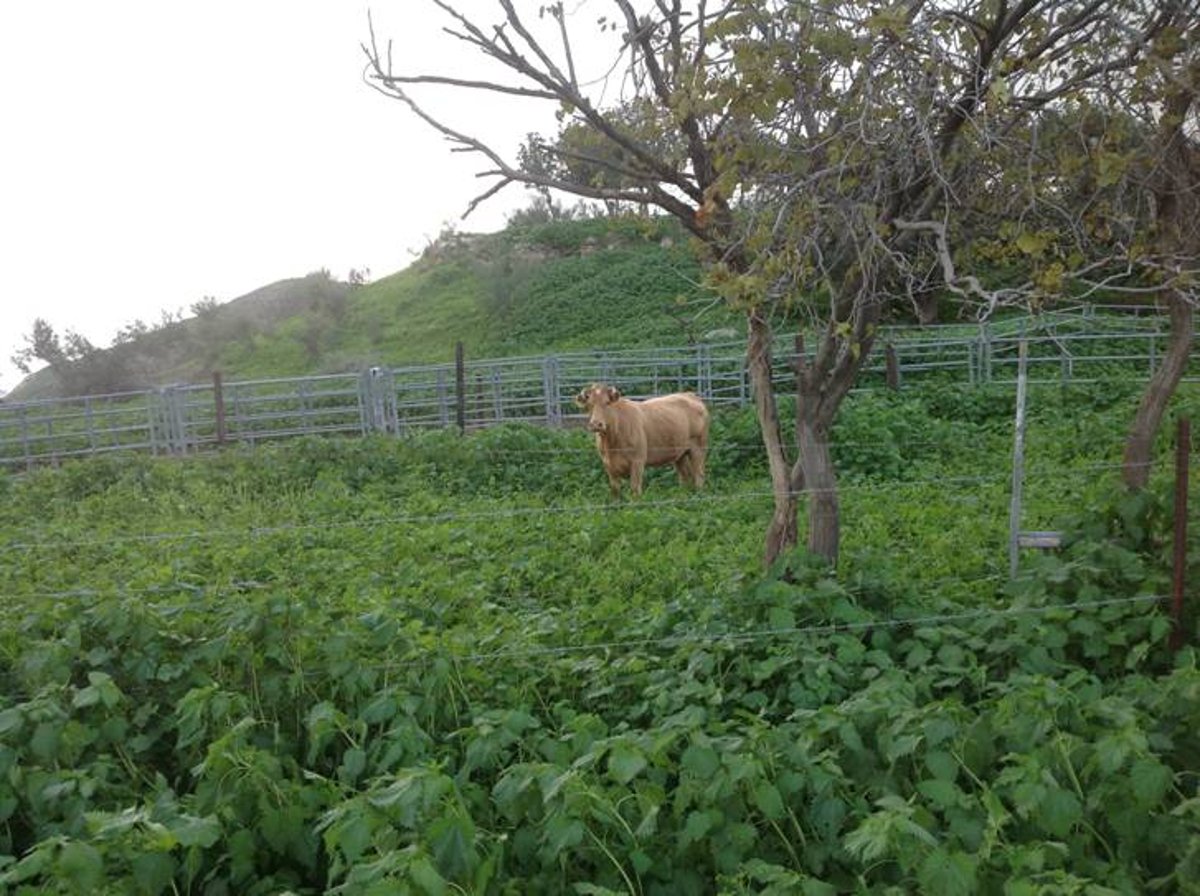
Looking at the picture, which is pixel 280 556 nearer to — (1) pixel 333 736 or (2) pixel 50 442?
(1) pixel 333 736

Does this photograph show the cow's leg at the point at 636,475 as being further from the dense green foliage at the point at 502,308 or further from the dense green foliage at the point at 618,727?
the dense green foliage at the point at 502,308

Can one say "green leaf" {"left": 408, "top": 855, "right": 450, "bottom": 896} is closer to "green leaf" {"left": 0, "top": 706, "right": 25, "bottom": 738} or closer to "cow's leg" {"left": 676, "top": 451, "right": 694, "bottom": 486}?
"green leaf" {"left": 0, "top": 706, "right": 25, "bottom": 738}

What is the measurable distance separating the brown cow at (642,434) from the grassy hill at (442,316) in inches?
577

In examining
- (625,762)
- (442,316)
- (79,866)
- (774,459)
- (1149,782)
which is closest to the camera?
(79,866)

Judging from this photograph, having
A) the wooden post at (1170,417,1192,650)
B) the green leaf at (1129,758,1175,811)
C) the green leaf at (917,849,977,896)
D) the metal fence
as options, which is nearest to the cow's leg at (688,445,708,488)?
the metal fence

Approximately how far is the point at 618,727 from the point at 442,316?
33.4 metres

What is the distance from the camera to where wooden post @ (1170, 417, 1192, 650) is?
4.48 metres

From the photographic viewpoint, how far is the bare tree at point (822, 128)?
4773 millimetres

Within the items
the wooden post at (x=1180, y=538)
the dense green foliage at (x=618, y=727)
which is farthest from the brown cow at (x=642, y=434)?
the wooden post at (x=1180, y=538)

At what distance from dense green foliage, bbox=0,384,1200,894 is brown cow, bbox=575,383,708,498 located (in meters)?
4.11

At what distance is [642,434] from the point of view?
11125 millimetres

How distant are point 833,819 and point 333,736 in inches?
70.0

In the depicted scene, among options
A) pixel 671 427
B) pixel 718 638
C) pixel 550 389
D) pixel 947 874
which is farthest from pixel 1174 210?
pixel 550 389

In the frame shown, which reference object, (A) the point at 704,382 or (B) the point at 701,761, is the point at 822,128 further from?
(A) the point at 704,382
